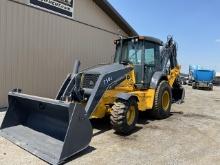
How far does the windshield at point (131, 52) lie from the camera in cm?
855

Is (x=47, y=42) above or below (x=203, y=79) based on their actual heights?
above

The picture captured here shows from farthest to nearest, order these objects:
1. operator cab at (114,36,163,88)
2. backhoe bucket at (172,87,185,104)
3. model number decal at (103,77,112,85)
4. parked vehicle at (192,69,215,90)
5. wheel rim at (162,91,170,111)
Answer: parked vehicle at (192,69,215,90) → backhoe bucket at (172,87,185,104) → wheel rim at (162,91,170,111) → operator cab at (114,36,163,88) → model number decal at (103,77,112,85)

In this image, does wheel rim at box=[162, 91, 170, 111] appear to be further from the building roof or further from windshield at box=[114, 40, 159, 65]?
the building roof

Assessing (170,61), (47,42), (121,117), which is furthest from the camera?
(47,42)

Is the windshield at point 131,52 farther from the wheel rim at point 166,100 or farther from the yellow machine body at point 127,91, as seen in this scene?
the wheel rim at point 166,100

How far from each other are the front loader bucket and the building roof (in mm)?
8185

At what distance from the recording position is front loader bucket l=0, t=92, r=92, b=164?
5102 mm

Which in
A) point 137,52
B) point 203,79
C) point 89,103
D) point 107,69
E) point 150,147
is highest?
point 137,52

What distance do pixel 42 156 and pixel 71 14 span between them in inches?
328

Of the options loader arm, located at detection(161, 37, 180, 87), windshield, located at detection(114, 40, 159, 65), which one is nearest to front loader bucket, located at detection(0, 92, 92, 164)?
windshield, located at detection(114, 40, 159, 65)

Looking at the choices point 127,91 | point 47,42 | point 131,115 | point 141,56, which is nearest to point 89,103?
point 131,115

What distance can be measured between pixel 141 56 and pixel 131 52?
0.40m

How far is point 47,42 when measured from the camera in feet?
37.1

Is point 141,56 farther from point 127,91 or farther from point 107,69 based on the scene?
point 107,69
